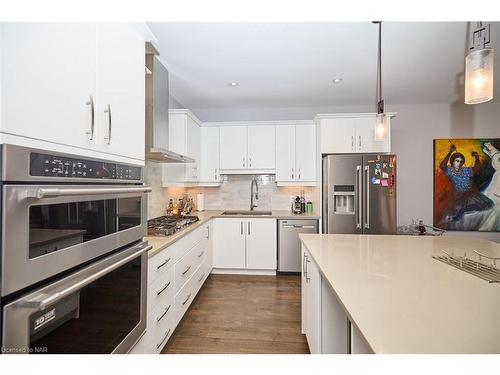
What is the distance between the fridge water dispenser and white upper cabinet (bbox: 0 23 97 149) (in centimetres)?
295

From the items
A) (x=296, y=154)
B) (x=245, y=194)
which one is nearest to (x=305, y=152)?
(x=296, y=154)

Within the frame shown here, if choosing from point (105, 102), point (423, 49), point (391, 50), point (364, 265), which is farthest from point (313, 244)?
point (423, 49)

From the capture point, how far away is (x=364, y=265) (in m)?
1.33

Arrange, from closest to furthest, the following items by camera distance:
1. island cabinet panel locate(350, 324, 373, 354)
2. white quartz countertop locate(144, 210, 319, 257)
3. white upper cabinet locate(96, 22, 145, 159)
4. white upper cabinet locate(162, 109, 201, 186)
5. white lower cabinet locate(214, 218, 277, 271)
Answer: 1. island cabinet panel locate(350, 324, 373, 354)
2. white upper cabinet locate(96, 22, 145, 159)
3. white quartz countertop locate(144, 210, 319, 257)
4. white upper cabinet locate(162, 109, 201, 186)
5. white lower cabinet locate(214, 218, 277, 271)

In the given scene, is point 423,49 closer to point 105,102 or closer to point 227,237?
point 105,102

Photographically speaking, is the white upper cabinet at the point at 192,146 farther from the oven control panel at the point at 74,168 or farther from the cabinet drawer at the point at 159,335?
the oven control panel at the point at 74,168

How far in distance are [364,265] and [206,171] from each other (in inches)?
116

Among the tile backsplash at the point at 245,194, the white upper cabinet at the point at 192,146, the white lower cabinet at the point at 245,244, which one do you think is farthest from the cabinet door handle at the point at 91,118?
the tile backsplash at the point at 245,194

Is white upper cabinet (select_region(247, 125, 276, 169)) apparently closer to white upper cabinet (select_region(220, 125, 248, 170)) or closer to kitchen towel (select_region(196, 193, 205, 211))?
white upper cabinet (select_region(220, 125, 248, 170))

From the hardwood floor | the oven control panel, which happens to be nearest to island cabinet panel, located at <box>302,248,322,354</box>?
the hardwood floor

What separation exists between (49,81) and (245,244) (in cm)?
308

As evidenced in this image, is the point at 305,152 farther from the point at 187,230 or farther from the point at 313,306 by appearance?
the point at 313,306

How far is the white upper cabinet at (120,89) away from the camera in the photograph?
1016 mm

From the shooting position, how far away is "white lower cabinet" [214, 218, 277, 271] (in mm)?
3549
